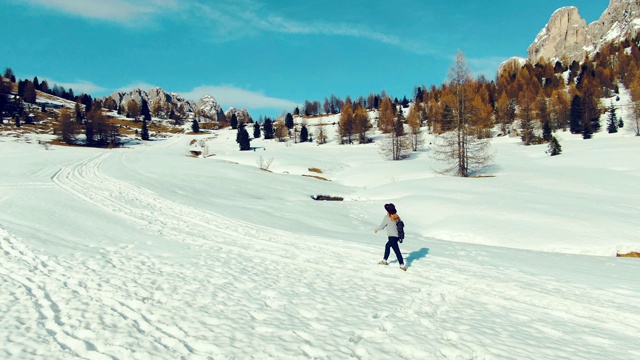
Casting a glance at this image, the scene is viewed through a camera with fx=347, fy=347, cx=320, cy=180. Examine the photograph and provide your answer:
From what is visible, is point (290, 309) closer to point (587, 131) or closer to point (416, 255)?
point (416, 255)

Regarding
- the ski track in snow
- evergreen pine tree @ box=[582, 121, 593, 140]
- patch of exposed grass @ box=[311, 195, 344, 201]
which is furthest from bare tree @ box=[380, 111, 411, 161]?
the ski track in snow

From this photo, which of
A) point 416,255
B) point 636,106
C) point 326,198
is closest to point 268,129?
point 326,198

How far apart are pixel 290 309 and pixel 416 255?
23.0 feet

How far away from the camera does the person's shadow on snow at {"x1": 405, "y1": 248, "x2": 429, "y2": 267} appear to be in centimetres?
1210

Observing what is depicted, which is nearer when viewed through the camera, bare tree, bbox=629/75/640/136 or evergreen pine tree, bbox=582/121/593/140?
bare tree, bbox=629/75/640/136

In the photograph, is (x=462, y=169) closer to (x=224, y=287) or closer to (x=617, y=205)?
(x=617, y=205)

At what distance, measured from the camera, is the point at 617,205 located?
840 inches

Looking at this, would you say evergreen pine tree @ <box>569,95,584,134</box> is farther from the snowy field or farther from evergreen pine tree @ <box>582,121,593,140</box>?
the snowy field

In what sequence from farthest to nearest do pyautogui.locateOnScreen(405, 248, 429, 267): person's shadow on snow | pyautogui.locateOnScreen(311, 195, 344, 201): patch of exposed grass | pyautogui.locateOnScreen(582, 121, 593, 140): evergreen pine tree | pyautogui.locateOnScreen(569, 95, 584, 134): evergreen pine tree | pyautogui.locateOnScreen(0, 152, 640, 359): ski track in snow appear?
1. pyautogui.locateOnScreen(569, 95, 584, 134): evergreen pine tree
2. pyautogui.locateOnScreen(582, 121, 593, 140): evergreen pine tree
3. pyautogui.locateOnScreen(311, 195, 344, 201): patch of exposed grass
4. pyautogui.locateOnScreen(405, 248, 429, 267): person's shadow on snow
5. pyautogui.locateOnScreen(0, 152, 640, 359): ski track in snow

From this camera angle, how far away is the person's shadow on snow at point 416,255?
39.7ft

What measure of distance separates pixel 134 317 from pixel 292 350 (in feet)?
10.2

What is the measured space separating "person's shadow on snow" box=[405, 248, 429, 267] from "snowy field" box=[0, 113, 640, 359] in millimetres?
81

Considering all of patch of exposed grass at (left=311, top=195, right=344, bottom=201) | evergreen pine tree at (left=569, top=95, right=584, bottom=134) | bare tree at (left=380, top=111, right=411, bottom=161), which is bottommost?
patch of exposed grass at (left=311, top=195, right=344, bottom=201)

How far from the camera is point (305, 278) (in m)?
9.61
